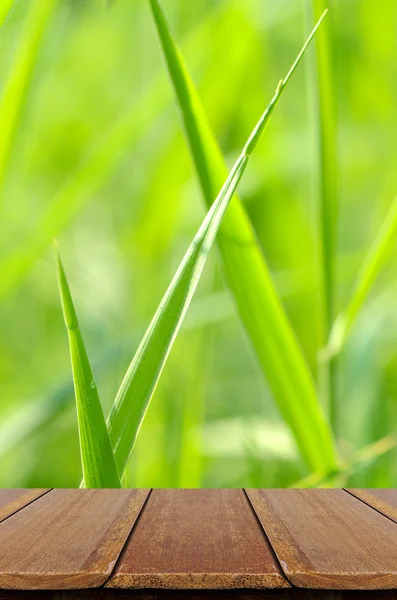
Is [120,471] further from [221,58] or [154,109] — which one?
[221,58]

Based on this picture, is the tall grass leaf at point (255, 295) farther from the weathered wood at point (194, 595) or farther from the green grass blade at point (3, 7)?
the weathered wood at point (194, 595)

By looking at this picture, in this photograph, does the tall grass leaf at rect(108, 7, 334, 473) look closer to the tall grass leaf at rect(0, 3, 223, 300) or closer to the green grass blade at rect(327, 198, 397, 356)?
the green grass blade at rect(327, 198, 397, 356)

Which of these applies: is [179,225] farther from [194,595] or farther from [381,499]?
[194,595]

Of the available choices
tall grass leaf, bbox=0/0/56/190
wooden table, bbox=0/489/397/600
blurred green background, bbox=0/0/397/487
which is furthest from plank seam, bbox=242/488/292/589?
tall grass leaf, bbox=0/0/56/190

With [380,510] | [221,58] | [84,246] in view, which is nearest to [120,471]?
[380,510]

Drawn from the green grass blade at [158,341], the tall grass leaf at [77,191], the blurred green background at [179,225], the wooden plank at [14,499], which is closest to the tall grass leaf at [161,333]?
the green grass blade at [158,341]
